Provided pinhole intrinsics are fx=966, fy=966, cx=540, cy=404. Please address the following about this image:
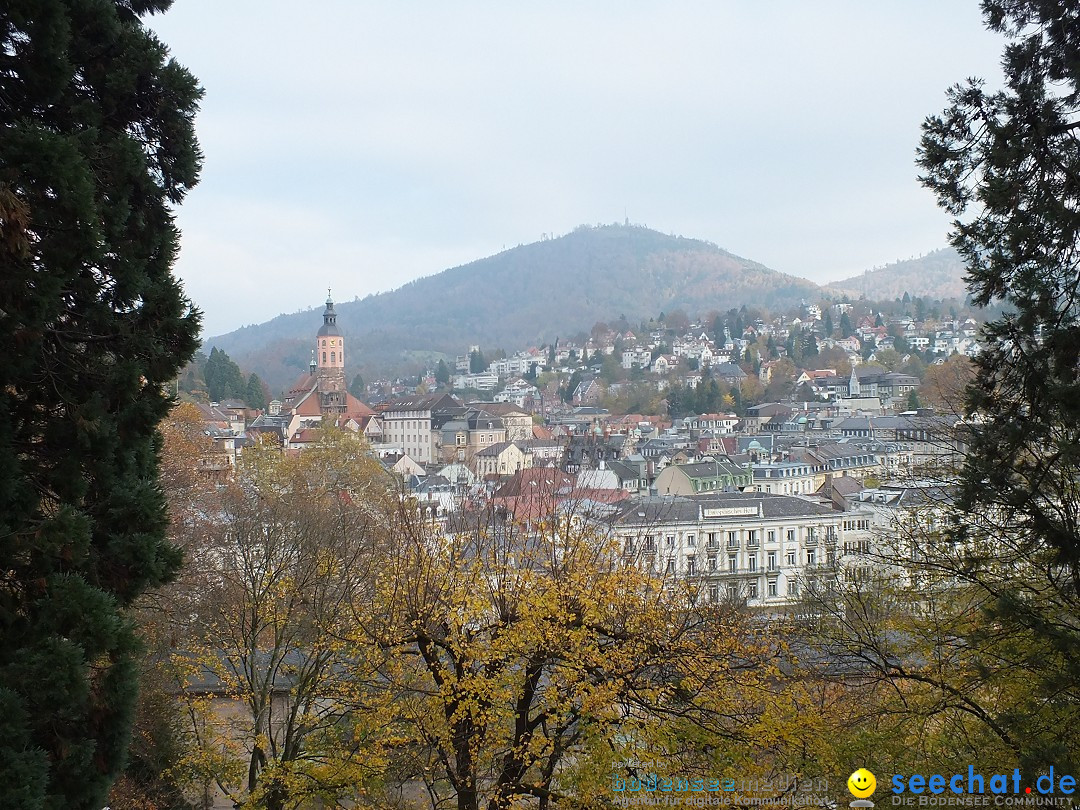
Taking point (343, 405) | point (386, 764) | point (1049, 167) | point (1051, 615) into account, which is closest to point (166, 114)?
point (386, 764)

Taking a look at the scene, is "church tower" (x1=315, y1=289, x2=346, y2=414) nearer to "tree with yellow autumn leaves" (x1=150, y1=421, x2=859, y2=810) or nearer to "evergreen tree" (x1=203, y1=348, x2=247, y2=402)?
"evergreen tree" (x1=203, y1=348, x2=247, y2=402)

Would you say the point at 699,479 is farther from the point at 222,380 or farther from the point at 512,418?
the point at 222,380

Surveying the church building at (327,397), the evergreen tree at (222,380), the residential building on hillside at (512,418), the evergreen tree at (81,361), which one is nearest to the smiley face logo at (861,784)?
the evergreen tree at (81,361)

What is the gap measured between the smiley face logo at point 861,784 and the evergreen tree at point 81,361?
519 cm

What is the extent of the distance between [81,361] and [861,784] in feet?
20.7

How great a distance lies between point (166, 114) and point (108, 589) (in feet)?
10.5

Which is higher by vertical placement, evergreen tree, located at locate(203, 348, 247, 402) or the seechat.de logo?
evergreen tree, located at locate(203, 348, 247, 402)

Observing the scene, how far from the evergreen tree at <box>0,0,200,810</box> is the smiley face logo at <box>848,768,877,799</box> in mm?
5193

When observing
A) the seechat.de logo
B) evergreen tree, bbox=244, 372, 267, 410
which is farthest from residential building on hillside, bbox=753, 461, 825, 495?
evergreen tree, bbox=244, 372, 267, 410

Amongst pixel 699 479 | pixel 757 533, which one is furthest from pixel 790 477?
pixel 757 533

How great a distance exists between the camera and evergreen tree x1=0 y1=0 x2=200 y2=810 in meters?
5.01

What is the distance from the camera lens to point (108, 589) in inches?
231

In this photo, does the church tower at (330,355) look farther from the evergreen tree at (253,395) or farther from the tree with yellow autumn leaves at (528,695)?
the tree with yellow autumn leaves at (528,695)

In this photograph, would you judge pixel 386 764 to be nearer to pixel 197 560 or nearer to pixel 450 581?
pixel 450 581
